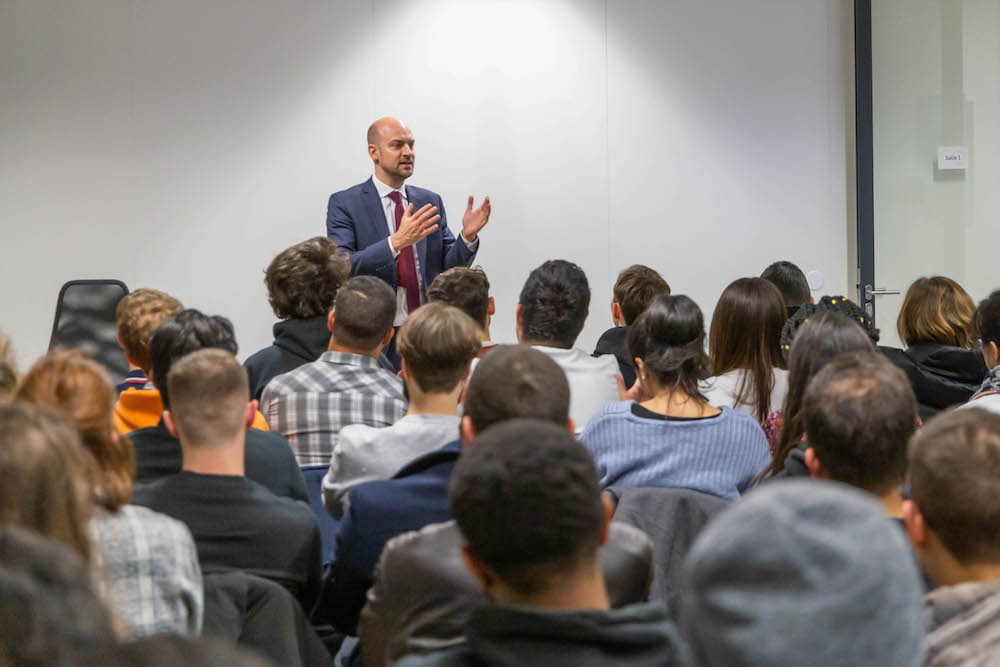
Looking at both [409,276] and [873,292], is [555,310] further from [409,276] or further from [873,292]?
[873,292]

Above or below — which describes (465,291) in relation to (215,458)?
above

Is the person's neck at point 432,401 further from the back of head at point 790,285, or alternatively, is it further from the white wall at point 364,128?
the white wall at point 364,128

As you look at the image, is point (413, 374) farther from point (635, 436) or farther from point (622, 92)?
point (622, 92)

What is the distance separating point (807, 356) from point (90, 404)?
1480 mm

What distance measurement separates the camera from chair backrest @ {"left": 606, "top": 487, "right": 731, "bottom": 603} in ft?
6.63

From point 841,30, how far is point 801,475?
14.2ft

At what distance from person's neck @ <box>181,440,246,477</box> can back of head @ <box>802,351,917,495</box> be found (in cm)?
Answer: 102

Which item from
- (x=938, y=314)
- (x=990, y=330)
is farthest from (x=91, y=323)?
(x=990, y=330)

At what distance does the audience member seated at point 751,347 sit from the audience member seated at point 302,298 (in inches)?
47.4

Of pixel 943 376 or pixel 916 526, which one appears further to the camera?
pixel 943 376

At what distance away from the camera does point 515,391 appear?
178 centimetres

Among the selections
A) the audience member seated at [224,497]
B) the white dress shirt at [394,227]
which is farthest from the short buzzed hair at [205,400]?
the white dress shirt at [394,227]

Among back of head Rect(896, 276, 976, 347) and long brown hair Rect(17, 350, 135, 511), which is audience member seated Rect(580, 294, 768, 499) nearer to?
long brown hair Rect(17, 350, 135, 511)

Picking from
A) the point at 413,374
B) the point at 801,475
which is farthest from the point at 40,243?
the point at 801,475
